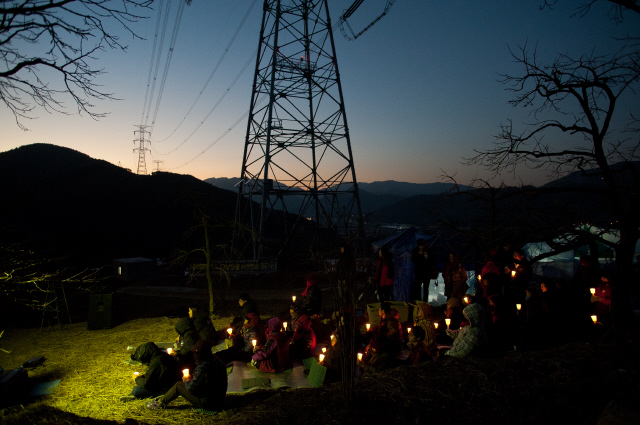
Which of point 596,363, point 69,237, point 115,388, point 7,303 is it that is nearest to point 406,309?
point 596,363

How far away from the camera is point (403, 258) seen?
37.5 ft

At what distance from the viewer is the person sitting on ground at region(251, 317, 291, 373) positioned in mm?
6332

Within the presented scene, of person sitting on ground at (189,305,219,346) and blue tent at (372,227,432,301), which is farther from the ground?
blue tent at (372,227,432,301)

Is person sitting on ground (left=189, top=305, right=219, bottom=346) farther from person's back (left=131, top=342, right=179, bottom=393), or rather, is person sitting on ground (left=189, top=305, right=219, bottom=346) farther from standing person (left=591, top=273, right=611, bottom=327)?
standing person (left=591, top=273, right=611, bottom=327)

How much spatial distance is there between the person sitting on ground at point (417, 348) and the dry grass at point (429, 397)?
576 millimetres

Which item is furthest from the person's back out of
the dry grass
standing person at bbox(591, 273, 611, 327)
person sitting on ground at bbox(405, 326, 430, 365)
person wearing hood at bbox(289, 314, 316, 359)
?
standing person at bbox(591, 273, 611, 327)

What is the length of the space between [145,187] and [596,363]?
57886 mm

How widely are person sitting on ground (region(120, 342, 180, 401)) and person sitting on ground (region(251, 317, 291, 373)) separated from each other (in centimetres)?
141

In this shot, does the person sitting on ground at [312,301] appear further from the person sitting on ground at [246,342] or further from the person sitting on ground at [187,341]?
the person sitting on ground at [187,341]

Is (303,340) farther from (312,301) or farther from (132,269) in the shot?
(132,269)

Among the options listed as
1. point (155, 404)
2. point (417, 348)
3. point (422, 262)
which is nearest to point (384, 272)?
point (422, 262)

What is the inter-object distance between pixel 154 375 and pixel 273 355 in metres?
1.98

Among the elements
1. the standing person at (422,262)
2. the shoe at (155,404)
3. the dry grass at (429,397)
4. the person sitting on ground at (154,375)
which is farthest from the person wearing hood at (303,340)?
the standing person at (422,262)

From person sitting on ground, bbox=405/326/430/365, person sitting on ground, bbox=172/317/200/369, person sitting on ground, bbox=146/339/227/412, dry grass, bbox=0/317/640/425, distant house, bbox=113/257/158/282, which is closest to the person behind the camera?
dry grass, bbox=0/317/640/425
